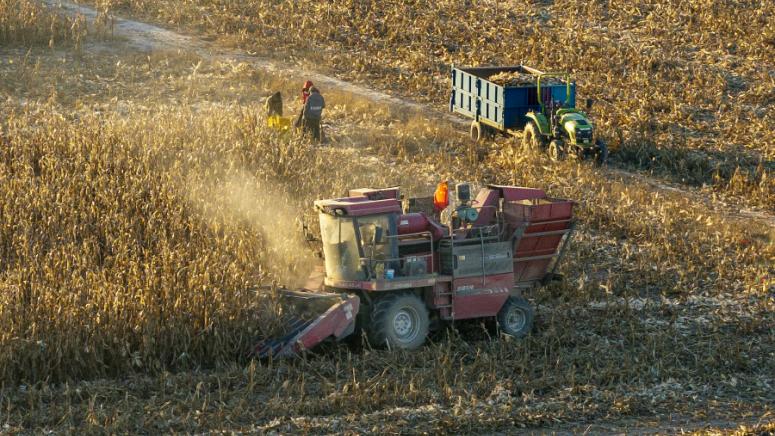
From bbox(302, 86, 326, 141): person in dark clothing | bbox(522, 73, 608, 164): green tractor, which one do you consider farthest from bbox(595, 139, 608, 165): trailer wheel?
bbox(302, 86, 326, 141): person in dark clothing

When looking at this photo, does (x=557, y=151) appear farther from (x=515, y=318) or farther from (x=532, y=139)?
(x=515, y=318)

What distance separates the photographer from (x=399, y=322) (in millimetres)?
13445

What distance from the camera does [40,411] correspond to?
11172mm

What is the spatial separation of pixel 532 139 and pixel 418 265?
992cm

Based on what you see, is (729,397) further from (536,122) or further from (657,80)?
(657,80)

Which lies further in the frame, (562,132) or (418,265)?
(562,132)

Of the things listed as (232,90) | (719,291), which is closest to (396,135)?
(232,90)

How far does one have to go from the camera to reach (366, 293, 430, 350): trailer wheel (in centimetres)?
1327

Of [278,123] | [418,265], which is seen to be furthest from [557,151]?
[418,265]

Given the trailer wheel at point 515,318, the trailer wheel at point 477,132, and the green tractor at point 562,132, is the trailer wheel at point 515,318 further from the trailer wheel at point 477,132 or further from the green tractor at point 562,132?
the trailer wheel at point 477,132

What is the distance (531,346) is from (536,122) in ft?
32.7

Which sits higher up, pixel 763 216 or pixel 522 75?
pixel 522 75

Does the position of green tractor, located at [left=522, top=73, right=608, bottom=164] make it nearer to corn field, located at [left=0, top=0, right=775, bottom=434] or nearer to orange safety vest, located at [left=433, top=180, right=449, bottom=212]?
corn field, located at [left=0, top=0, right=775, bottom=434]

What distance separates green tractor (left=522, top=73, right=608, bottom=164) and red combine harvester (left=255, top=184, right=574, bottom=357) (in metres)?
7.86
